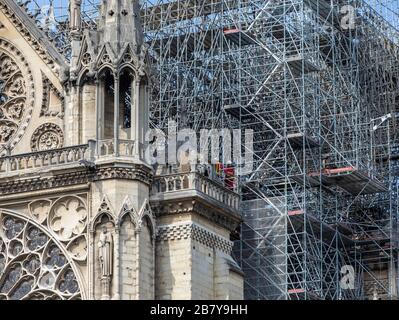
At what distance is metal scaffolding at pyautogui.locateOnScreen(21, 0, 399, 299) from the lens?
150ft

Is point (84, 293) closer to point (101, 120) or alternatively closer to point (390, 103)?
point (101, 120)

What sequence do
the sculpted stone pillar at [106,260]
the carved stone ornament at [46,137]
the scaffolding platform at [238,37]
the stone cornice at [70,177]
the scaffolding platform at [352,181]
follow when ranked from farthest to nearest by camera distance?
the scaffolding platform at [238,37]
the scaffolding platform at [352,181]
the carved stone ornament at [46,137]
the stone cornice at [70,177]
the sculpted stone pillar at [106,260]

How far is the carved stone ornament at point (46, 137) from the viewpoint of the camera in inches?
1644

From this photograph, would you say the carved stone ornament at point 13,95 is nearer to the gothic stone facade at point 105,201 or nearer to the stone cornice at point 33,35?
the gothic stone facade at point 105,201

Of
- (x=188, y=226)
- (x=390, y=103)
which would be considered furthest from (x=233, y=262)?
(x=390, y=103)

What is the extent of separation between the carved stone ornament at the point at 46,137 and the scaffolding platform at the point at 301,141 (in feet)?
22.8

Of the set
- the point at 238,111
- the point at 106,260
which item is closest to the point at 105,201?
the point at 106,260

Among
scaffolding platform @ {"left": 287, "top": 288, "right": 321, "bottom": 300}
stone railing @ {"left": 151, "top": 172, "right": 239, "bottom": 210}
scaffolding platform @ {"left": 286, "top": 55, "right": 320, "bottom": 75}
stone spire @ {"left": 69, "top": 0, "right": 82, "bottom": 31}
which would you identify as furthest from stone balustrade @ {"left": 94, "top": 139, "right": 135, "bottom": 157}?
scaffolding platform @ {"left": 286, "top": 55, "right": 320, "bottom": 75}

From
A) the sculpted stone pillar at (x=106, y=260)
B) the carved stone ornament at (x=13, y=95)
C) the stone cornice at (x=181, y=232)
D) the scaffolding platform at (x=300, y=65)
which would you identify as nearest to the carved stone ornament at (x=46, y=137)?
the carved stone ornament at (x=13, y=95)

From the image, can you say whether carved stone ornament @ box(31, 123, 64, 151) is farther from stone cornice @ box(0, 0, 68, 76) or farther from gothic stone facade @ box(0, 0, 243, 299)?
stone cornice @ box(0, 0, 68, 76)

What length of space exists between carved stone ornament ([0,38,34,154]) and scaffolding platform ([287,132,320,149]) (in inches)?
288

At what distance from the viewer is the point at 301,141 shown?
152 feet

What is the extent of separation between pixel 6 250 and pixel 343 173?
33.7 feet
